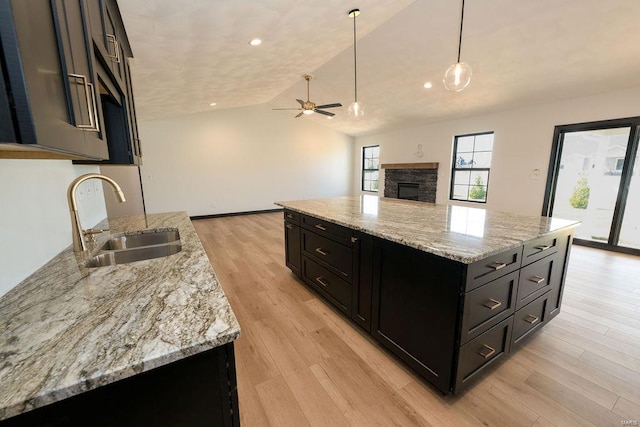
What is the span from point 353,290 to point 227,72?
3.34 m

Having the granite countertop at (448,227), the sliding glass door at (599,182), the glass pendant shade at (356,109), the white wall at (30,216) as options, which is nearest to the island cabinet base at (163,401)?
the white wall at (30,216)

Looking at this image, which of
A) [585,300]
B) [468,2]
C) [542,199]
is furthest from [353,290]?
[542,199]

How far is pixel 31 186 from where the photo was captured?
1.12 m

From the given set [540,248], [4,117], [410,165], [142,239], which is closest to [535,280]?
[540,248]

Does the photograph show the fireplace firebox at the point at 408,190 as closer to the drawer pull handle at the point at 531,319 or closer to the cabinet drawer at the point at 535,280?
the cabinet drawer at the point at 535,280

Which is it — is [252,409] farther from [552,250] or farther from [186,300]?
[552,250]

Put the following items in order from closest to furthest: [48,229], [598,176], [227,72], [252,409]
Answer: [48,229] < [252,409] < [227,72] < [598,176]

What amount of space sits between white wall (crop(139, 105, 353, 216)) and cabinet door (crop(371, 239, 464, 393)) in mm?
5865

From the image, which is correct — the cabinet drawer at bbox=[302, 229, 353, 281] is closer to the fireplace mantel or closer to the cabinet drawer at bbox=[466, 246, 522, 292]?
the cabinet drawer at bbox=[466, 246, 522, 292]

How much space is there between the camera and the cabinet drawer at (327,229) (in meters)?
2.04

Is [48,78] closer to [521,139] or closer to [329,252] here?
[329,252]

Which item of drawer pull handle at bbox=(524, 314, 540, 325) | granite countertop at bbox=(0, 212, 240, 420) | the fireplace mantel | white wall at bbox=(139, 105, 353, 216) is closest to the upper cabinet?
granite countertop at bbox=(0, 212, 240, 420)

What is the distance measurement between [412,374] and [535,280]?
1.04 metres

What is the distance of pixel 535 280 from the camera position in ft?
5.74
